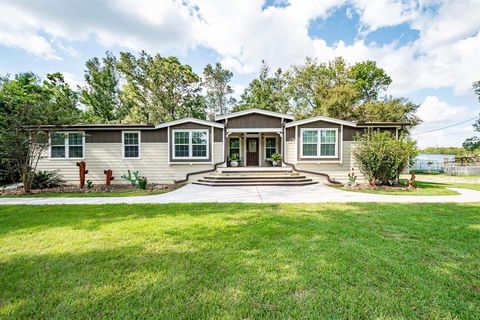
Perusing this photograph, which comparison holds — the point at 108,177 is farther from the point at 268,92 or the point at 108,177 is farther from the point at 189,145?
the point at 268,92

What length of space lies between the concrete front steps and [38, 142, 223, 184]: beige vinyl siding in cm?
113

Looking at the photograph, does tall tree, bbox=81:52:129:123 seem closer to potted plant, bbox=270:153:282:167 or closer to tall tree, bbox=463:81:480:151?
potted plant, bbox=270:153:282:167

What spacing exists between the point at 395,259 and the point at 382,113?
2210cm

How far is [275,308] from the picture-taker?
1.92m

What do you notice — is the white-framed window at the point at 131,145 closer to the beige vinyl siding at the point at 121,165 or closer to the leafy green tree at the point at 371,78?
the beige vinyl siding at the point at 121,165

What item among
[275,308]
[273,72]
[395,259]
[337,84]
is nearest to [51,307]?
[275,308]

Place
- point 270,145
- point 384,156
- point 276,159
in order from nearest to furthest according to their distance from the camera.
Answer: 1. point 384,156
2. point 276,159
3. point 270,145

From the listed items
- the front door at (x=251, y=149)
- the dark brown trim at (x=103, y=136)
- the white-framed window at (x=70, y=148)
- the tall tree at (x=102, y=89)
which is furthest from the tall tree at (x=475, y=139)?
the tall tree at (x=102, y=89)

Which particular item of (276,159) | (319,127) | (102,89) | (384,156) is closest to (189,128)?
(276,159)

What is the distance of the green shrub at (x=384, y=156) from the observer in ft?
30.5

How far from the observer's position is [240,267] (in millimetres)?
2625

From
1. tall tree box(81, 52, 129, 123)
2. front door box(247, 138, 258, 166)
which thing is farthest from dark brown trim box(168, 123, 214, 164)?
tall tree box(81, 52, 129, 123)

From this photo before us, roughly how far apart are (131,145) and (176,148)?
8.07 ft

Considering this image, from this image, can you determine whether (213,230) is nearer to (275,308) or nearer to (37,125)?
(275,308)
